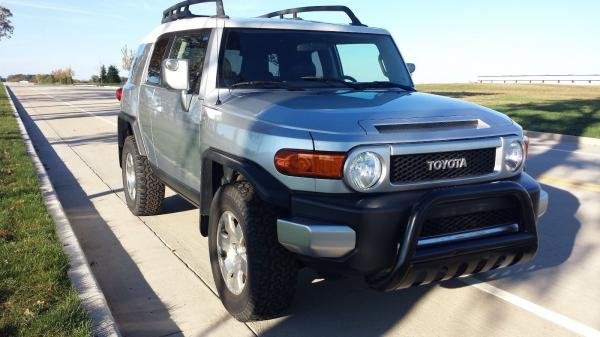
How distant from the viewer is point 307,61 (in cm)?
463

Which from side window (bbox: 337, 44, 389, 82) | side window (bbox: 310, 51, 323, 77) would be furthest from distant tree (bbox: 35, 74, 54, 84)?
side window (bbox: 310, 51, 323, 77)

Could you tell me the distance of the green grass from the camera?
342cm

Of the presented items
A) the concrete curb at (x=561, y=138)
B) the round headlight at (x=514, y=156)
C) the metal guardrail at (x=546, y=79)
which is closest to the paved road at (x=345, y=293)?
the round headlight at (x=514, y=156)

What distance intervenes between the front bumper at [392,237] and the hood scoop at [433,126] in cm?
38

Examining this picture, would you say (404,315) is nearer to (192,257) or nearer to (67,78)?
(192,257)

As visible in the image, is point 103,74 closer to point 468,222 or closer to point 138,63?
point 138,63

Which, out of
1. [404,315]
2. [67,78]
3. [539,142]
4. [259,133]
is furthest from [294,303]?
[67,78]

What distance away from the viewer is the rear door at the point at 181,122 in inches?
175

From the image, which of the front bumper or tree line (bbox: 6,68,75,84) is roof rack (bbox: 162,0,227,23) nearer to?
the front bumper

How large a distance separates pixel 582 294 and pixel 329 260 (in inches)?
86.6

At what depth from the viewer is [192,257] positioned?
499 centimetres

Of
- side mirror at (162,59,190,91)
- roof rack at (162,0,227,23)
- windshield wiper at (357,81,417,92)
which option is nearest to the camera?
side mirror at (162,59,190,91)

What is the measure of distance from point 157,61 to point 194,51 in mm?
1099

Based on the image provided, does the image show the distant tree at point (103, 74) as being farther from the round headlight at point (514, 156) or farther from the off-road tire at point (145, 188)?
the round headlight at point (514, 156)
